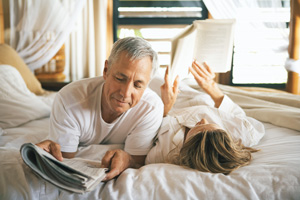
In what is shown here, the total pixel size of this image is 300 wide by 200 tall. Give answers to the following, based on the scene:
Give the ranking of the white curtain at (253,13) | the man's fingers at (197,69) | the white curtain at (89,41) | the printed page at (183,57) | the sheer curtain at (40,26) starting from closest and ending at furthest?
the printed page at (183,57) → the man's fingers at (197,69) → the white curtain at (253,13) → the sheer curtain at (40,26) → the white curtain at (89,41)

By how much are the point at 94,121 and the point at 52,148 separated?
0.87 ft

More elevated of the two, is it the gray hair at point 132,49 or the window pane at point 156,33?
the gray hair at point 132,49

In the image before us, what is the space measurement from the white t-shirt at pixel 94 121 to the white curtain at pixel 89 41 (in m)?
2.15

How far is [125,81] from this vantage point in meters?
1.30

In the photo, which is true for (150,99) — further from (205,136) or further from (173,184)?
(173,184)

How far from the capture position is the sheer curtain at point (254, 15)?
9.82ft

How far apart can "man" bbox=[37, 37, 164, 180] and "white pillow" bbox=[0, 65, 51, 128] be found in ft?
1.95

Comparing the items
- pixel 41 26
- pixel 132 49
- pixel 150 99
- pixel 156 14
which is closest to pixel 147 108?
pixel 150 99

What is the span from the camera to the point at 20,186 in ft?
3.45

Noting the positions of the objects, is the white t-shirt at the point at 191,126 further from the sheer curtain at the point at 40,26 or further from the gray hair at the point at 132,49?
the sheer curtain at the point at 40,26

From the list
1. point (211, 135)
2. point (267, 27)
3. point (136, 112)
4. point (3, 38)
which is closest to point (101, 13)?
point (3, 38)

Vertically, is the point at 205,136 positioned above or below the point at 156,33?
below

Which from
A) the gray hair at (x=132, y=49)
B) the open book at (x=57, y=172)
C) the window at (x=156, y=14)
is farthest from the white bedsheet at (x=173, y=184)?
the window at (x=156, y=14)

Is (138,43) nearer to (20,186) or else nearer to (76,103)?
(76,103)
